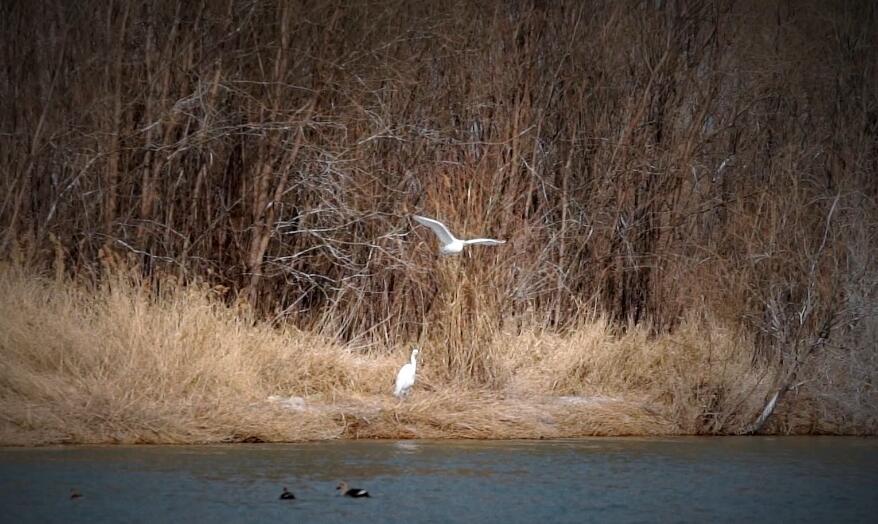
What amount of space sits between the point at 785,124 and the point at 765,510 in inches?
486

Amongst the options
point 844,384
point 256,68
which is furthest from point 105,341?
point 844,384

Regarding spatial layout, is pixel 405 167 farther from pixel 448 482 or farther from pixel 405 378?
pixel 448 482

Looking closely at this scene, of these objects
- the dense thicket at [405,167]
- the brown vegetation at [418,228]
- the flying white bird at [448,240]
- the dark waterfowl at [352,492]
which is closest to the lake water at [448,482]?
the dark waterfowl at [352,492]

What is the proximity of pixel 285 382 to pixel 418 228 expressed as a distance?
2931mm

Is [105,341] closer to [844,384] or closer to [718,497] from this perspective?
[718,497]

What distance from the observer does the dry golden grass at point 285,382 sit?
11.2 m

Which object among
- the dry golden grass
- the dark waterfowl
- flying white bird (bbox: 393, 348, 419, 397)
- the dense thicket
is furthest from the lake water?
the dense thicket

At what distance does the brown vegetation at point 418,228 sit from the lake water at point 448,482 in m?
0.83

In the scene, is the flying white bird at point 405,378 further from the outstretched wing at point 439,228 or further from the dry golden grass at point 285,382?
the outstretched wing at point 439,228

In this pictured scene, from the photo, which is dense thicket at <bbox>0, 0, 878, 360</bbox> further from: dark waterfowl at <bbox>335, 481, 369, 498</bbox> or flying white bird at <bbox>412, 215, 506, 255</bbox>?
dark waterfowl at <bbox>335, 481, 369, 498</bbox>

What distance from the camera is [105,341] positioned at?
11.9 metres

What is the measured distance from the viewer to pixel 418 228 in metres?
14.9

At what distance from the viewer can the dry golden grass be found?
1118 cm

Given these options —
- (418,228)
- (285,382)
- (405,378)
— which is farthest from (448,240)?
(418,228)
